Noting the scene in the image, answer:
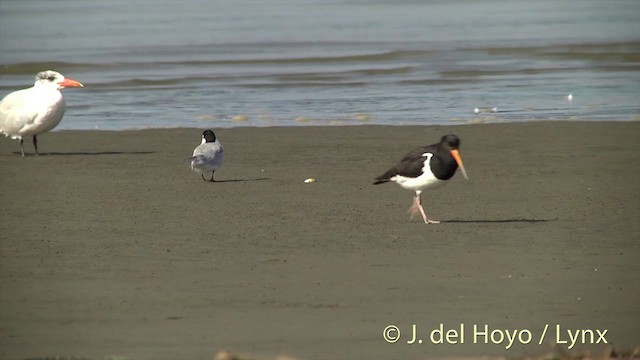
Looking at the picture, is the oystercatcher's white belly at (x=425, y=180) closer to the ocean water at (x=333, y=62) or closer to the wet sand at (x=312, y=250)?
the wet sand at (x=312, y=250)

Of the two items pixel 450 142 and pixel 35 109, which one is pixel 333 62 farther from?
pixel 450 142

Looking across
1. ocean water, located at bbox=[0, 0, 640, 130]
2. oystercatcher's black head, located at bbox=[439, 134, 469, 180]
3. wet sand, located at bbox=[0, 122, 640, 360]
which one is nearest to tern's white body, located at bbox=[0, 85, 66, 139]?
wet sand, located at bbox=[0, 122, 640, 360]

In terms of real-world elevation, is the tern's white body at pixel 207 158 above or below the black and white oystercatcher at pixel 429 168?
below

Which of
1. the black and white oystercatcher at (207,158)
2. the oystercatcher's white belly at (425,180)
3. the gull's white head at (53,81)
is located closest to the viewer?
the oystercatcher's white belly at (425,180)

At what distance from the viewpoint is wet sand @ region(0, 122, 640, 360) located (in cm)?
803

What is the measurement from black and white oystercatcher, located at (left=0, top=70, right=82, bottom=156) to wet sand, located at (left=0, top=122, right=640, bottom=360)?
1.29 feet

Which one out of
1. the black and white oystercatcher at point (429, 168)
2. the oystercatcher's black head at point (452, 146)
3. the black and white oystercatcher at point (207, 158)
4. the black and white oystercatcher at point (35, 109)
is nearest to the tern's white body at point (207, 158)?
the black and white oystercatcher at point (207, 158)

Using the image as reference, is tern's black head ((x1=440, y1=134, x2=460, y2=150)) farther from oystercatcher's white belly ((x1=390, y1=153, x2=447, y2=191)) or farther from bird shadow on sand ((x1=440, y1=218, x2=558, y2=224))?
bird shadow on sand ((x1=440, y1=218, x2=558, y2=224))

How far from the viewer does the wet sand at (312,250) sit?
8031mm

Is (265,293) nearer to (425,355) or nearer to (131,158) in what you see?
(425,355)

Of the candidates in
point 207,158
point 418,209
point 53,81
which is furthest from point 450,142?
point 53,81

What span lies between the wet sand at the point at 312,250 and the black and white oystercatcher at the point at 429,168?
28 cm

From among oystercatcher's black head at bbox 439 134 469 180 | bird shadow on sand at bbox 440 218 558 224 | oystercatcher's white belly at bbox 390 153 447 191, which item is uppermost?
oystercatcher's black head at bbox 439 134 469 180

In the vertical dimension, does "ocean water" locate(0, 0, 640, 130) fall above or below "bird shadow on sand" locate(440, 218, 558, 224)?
below
